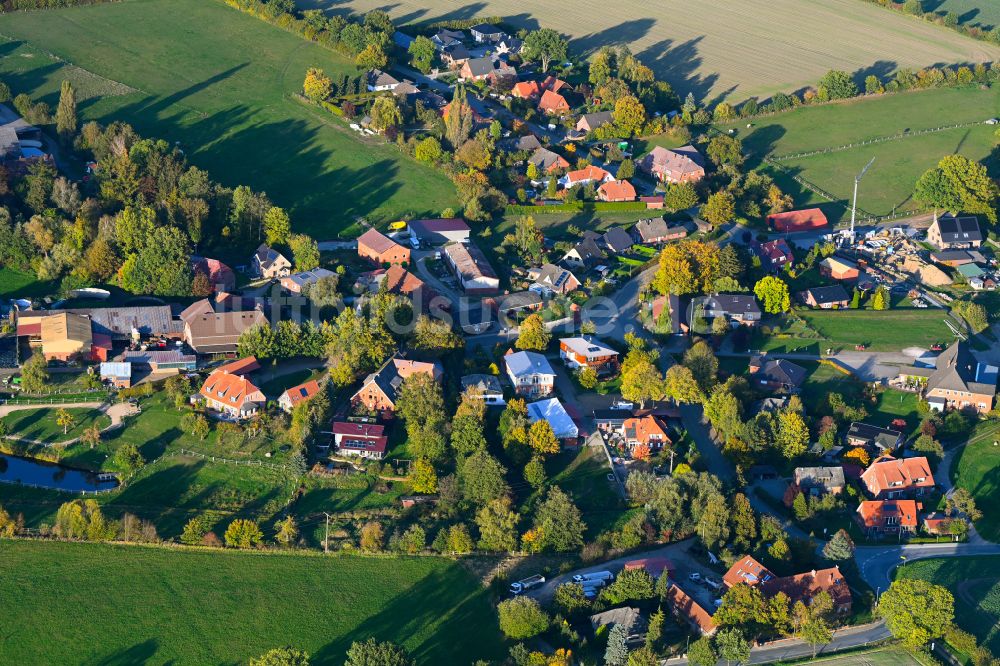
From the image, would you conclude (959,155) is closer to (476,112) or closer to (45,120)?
(476,112)

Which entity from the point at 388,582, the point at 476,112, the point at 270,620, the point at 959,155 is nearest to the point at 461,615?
the point at 388,582

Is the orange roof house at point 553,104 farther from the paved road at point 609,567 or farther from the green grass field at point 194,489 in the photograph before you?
the paved road at point 609,567

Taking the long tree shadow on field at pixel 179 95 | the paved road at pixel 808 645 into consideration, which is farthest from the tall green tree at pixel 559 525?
the long tree shadow on field at pixel 179 95

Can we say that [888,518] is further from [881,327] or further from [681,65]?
[681,65]

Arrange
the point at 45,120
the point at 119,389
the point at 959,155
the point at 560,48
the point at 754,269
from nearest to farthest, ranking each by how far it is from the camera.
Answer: the point at 119,389
the point at 754,269
the point at 45,120
the point at 959,155
the point at 560,48

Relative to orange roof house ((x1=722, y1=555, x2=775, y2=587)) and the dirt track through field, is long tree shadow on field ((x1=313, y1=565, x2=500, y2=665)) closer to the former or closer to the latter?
orange roof house ((x1=722, y1=555, x2=775, y2=587))

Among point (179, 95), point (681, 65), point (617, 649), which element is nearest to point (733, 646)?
point (617, 649)
